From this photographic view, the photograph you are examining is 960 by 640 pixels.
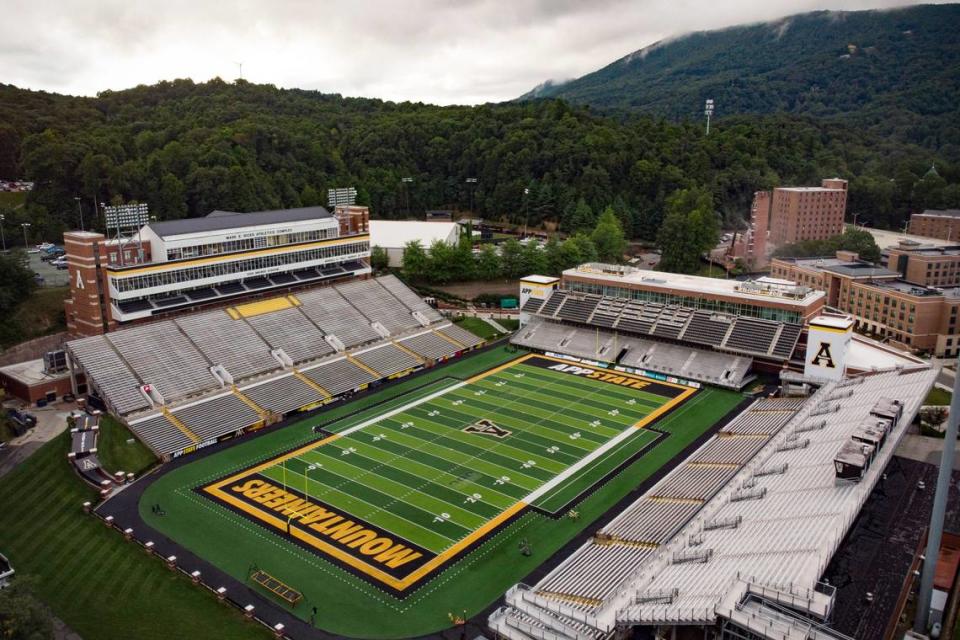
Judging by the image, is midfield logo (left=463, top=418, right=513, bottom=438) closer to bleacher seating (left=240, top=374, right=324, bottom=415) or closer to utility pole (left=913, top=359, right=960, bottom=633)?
bleacher seating (left=240, top=374, right=324, bottom=415)

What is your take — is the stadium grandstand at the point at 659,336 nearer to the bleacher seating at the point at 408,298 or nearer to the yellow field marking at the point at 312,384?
the bleacher seating at the point at 408,298

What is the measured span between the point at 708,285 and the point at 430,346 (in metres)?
22.3

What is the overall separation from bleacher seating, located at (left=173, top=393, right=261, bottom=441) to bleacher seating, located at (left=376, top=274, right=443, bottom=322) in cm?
1915

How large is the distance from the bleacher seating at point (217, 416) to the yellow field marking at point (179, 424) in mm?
144

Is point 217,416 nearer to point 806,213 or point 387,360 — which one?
point 387,360

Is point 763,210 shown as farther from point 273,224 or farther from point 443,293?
point 273,224

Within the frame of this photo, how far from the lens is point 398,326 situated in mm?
55906

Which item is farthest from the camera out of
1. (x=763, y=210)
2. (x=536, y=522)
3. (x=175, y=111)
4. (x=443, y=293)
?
(x=175, y=111)

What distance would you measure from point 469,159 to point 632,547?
3383 inches

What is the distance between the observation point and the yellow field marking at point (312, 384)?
4553 cm

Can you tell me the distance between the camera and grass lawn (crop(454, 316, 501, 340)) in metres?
59.2

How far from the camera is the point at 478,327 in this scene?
6041cm

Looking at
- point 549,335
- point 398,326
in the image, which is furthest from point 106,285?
point 549,335

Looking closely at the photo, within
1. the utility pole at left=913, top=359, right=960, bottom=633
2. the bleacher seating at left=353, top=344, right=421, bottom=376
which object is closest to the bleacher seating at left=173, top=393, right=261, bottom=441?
the bleacher seating at left=353, top=344, right=421, bottom=376
